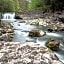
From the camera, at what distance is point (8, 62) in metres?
7.84

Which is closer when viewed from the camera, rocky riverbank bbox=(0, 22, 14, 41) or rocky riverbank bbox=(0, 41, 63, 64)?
rocky riverbank bbox=(0, 41, 63, 64)

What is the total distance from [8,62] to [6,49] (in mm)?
1369

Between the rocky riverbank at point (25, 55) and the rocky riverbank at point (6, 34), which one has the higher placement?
the rocky riverbank at point (25, 55)

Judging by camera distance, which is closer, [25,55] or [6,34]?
[25,55]

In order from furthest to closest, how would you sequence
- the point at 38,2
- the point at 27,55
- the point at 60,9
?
the point at 38,2
the point at 60,9
the point at 27,55

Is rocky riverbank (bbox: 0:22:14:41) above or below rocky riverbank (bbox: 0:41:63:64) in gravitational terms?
below

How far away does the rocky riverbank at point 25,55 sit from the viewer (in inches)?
313

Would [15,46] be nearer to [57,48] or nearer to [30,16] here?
[57,48]

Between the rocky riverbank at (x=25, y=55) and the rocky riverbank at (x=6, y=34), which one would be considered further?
the rocky riverbank at (x=6, y=34)

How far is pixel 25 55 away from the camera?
27.7 ft

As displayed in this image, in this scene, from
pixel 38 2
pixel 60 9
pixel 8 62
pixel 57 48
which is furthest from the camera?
pixel 38 2

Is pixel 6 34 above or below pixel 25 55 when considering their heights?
below

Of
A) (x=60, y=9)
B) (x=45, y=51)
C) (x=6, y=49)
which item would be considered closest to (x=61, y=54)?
(x=45, y=51)

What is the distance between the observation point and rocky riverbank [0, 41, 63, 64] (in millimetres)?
7948
